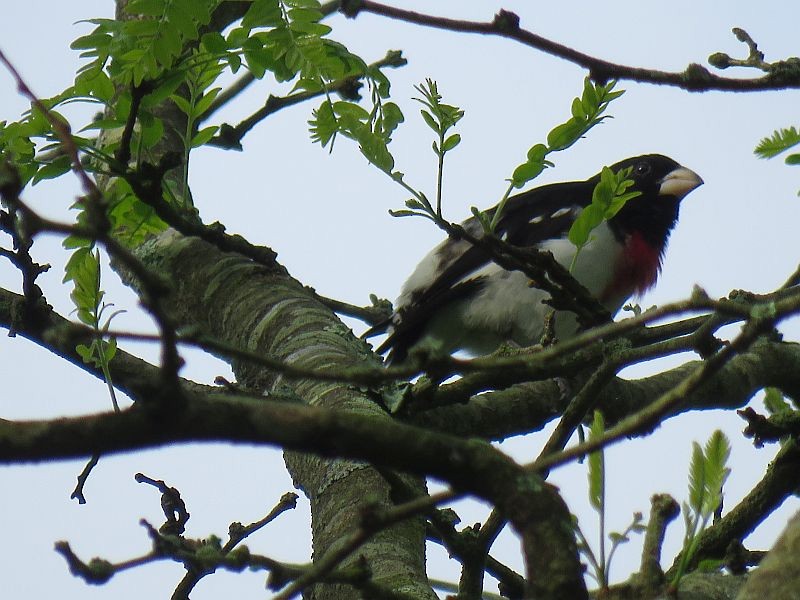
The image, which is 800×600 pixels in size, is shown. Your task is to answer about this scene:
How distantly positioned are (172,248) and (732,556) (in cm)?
237

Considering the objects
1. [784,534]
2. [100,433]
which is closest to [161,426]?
[100,433]

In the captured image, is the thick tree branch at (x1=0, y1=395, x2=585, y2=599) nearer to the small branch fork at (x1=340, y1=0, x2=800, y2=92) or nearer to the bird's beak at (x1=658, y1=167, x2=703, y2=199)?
the small branch fork at (x1=340, y1=0, x2=800, y2=92)

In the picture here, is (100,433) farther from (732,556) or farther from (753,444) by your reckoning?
(753,444)

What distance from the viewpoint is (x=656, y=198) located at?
610cm

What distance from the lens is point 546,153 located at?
2891 mm

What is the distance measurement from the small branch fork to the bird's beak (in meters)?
4.09

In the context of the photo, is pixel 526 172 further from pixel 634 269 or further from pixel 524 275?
pixel 634 269

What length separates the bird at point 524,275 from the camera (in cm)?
Answer: 539

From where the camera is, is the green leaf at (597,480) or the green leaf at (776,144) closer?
the green leaf at (597,480)

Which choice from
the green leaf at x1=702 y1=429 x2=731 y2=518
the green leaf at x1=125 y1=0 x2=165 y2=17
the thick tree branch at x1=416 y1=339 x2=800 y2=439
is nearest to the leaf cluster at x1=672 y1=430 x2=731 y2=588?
the green leaf at x1=702 y1=429 x2=731 y2=518

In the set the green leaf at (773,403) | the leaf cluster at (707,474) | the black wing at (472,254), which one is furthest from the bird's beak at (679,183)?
the leaf cluster at (707,474)

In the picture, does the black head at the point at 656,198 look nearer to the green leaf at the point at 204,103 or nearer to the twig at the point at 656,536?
the green leaf at the point at 204,103

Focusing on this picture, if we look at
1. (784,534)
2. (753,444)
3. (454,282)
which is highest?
(454,282)

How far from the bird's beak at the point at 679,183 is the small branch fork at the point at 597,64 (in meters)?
4.09
